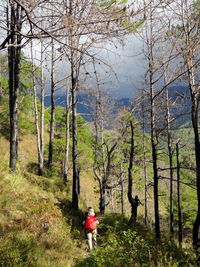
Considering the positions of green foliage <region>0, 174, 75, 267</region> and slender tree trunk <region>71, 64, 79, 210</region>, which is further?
slender tree trunk <region>71, 64, 79, 210</region>

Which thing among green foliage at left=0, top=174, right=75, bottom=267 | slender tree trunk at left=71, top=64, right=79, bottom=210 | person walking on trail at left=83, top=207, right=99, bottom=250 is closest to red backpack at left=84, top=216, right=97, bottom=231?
person walking on trail at left=83, top=207, right=99, bottom=250

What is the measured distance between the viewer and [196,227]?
9828 millimetres

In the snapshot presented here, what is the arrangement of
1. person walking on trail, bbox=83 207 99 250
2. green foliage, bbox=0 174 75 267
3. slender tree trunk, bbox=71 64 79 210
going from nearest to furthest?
green foliage, bbox=0 174 75 267 → person walking on trail, bbox=83 207 99 250 → slender tree trunk, bbox=71 64 79 210

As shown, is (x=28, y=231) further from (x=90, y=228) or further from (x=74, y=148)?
(x=74, y=148)

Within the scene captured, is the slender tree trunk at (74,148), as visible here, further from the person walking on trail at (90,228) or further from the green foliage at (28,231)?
the person walking on trail at (90,228)

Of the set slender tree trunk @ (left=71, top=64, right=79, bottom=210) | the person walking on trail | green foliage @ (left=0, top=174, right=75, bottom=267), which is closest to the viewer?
green foliage @ (left=0, top=174, right=75, bottom=267)

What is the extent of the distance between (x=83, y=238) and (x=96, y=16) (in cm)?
708

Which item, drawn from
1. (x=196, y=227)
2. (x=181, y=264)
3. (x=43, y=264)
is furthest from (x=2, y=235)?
(x=196, y=227)

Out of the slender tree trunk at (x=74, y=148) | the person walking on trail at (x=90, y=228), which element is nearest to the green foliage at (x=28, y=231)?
the person walking on trail at (x=90, y=228)

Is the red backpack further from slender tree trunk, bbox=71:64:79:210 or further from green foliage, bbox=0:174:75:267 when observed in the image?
slender tree trunk, bbox=71:64:79:210

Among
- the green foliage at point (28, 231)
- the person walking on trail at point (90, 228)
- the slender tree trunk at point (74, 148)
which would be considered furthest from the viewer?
the slender tree trunk at point (74, 148)

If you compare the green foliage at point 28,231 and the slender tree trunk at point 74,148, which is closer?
the green foliage at point 28,231

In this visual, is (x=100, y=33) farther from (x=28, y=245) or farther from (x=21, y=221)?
(x=21, y=221)

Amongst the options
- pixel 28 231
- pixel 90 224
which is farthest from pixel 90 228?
pixel 28 231
